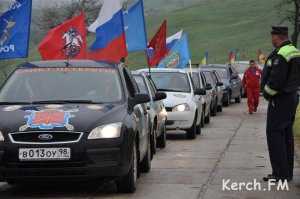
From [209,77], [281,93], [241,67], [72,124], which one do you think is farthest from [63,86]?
[241,67]

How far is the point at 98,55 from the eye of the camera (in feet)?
65.6

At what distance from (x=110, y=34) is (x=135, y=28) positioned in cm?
256

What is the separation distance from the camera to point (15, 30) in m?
15.8

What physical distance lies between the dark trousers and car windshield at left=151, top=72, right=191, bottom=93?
9121mm

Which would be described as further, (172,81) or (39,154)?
(172,81)

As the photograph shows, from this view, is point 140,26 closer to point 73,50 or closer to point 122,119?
point 73,50

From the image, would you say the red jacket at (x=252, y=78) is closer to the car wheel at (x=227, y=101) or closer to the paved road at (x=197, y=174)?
the car wheel at (x=227, y=101)

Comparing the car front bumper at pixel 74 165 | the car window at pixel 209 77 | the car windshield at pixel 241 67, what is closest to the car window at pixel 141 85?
the car front bumper at pixel 74 165

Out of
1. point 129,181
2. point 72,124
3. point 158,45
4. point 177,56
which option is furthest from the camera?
point 177,56

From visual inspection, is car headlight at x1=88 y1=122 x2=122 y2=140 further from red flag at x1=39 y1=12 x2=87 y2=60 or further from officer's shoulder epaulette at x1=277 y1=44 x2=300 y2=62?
red flag at x1=39 y1=12 x2=87 y2=60

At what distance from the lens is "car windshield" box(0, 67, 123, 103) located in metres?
10.7

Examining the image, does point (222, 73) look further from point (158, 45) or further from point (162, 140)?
point (162, 140)

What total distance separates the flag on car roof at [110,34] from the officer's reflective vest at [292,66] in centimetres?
930

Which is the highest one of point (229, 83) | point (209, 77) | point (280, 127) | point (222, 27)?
point (280, 127)
